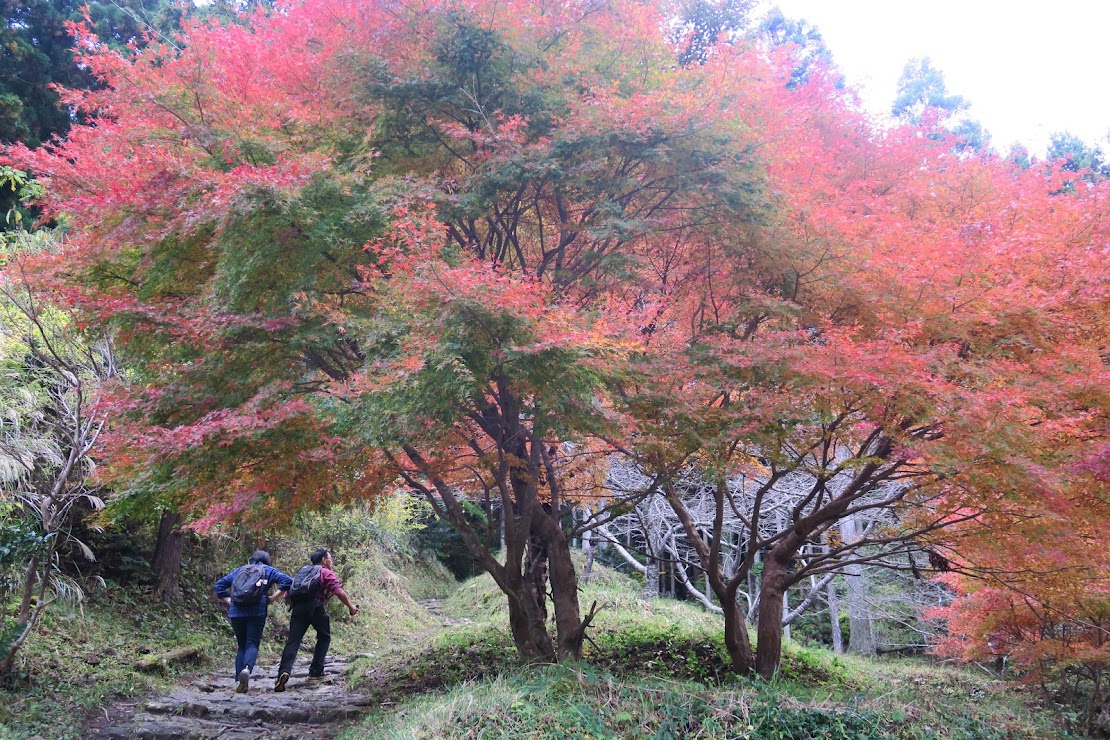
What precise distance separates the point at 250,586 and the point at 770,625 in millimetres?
5270

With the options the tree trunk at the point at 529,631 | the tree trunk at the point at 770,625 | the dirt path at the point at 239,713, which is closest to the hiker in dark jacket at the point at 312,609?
the dirt path at the point at 239,713

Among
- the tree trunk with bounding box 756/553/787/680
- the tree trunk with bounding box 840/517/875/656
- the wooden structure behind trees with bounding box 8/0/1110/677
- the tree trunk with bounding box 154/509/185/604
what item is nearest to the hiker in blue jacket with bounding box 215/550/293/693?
the wooden structure behind trees with bounding box 8/0/1110/677

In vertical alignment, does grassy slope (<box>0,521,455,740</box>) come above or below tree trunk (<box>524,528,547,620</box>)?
below

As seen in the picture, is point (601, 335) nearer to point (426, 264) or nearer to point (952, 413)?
point (426, 264)

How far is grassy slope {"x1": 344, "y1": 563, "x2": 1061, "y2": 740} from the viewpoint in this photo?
482 centimetres

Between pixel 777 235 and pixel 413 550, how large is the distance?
16.8 meters

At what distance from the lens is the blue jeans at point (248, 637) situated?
20.9ft

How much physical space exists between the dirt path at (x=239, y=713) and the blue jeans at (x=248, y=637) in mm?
426

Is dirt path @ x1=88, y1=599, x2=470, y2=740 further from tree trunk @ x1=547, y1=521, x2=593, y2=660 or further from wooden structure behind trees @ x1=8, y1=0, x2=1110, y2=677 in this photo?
tree trunk @ x1=547, y1=521, x2=593, y2=660

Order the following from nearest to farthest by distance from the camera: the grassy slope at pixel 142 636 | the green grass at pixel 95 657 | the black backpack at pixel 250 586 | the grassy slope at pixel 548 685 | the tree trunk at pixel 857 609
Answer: the grassy slope at pixel 548 685 < the green grass at pixel 95 657 < the grassy slope at pixel 142 636 < the black backpack at pixel 250 586 < the tree trunk at pixel 857 609

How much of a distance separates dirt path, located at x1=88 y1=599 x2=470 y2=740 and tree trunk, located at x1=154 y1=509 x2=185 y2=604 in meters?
3.17

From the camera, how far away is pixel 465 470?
27.3ft

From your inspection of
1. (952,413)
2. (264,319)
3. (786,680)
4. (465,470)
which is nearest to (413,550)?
(465,470)

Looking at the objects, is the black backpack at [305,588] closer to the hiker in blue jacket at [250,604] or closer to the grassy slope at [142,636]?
the hiker in blue jacket at [250,604]
